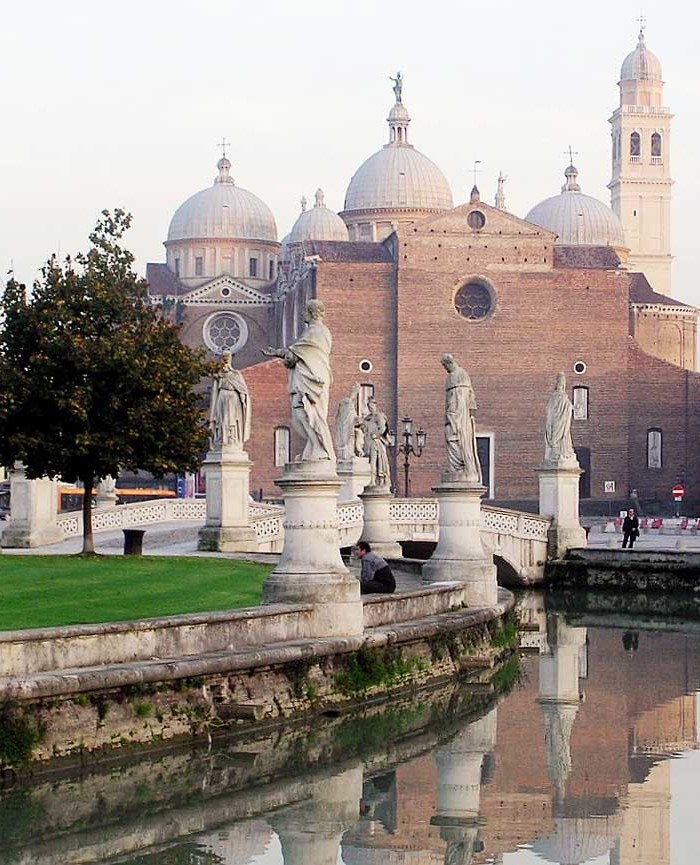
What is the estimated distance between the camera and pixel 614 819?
47.6 feet

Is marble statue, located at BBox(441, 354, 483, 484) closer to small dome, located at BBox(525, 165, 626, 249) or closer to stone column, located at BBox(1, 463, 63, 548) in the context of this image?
stone column, located at BBox(1, 463, 63, 548)

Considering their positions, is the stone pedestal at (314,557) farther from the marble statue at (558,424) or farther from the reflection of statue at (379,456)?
the marble statue at (558,424)

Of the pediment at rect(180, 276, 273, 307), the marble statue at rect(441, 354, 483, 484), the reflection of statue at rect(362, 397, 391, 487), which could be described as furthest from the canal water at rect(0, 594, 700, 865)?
the pediment at rect(180, 276, 273, 307)

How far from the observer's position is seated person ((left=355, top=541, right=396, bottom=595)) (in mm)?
22641

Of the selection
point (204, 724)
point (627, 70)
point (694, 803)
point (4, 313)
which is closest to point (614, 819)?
point (694, 803)

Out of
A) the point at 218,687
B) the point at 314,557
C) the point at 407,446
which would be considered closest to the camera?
the point at 218,687

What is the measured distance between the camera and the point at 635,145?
103625 mm

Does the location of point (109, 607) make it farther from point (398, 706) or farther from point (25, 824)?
point (25, 824)

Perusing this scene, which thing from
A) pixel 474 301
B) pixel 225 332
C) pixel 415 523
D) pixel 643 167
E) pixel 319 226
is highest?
pixel 643 167

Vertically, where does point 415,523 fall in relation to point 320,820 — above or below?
above

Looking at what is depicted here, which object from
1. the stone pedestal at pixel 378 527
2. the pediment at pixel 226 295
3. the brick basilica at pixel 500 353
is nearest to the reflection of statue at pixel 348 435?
the stone pedestal at pixel 378 527

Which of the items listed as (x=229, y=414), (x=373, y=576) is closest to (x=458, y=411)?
(x=373, y=576)

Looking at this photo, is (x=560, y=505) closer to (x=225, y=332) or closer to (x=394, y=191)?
(x=225, y=332)

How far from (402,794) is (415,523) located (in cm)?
2536
